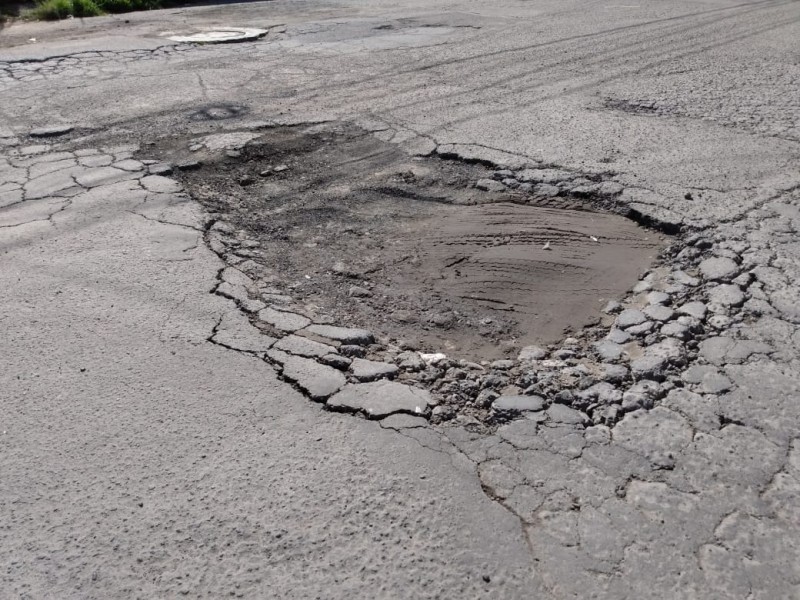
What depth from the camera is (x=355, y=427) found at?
292 cm

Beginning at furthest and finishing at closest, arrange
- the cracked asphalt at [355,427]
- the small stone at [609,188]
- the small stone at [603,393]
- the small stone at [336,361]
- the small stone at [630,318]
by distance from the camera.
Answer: the small stone at [609,188]
the small stone at [630,318]
the small stone at [336,361]
the small stone at [603,393]
the cracked asphalt at [355,427]

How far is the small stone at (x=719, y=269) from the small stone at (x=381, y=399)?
1.84 metres

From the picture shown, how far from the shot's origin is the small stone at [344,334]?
137 inches

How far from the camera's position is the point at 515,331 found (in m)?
3.60

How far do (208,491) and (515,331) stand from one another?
5.56ft

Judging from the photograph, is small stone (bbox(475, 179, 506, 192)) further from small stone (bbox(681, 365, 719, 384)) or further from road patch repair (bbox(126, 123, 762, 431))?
small stone (bbox(681, 365, 719, 384))

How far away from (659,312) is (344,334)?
62.5 inches

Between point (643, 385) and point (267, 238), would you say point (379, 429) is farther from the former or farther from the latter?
point (267, 238)

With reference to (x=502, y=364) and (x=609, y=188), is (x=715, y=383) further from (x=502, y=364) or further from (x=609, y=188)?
(x=609, y=188)

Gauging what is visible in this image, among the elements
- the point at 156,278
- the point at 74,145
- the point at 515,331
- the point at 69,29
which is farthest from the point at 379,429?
the point at 69,29

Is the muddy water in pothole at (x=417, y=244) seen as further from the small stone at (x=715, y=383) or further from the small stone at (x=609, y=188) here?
the small stone at (x=715, y=383)

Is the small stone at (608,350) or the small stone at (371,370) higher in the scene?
the small stone at (371,370)

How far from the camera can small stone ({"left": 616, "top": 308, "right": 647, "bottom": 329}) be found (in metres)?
3.55

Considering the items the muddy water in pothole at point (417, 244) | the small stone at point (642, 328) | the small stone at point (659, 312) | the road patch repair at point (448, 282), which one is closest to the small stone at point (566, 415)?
the road patch repair at point (448, 282)
